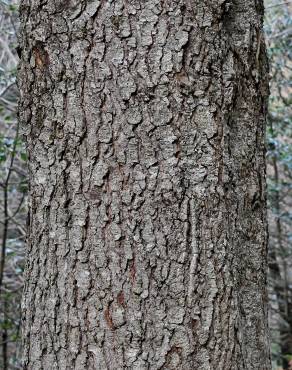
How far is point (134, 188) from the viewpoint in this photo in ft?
5.35

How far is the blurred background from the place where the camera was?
5159 millimetres

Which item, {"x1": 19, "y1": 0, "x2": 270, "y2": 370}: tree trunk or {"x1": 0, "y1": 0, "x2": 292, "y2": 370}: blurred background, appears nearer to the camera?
{"x1": 19, "y1": 0, "x2": 270, "y2": 370}: tree trunk

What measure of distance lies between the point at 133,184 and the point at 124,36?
39cm

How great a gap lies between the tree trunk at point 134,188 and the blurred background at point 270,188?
2.70m

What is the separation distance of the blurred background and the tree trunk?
270cm

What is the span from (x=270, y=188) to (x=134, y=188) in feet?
16.7

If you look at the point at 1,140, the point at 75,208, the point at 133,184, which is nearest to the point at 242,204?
the point at 133,184

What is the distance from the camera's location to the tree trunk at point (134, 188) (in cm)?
161

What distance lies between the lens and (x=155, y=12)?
1656 mm

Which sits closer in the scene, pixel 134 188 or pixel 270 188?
pixel 134 188

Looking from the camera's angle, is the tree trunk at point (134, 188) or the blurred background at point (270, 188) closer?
the tree trunk at point (134, 188)

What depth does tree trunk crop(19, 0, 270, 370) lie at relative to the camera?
1.61 metres

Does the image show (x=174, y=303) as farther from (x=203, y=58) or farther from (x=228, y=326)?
(x=203, y=58)

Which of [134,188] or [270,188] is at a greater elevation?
[270,188]
